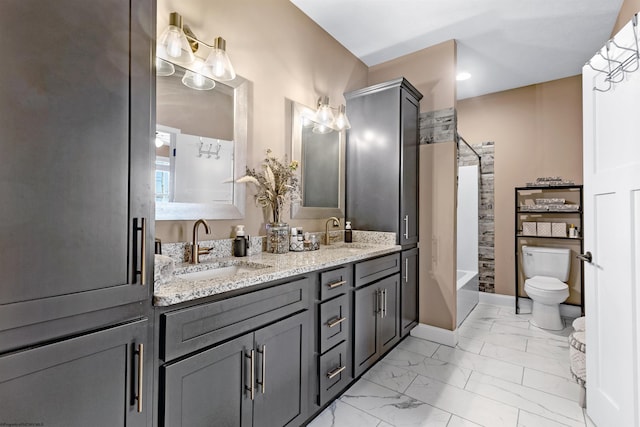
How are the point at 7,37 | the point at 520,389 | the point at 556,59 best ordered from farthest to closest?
the point at 556,59, the point at 520,389, the point at 7,37

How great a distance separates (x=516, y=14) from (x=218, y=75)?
8.12 feet

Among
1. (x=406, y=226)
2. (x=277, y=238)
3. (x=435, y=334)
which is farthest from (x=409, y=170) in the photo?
(x=435, y=334)

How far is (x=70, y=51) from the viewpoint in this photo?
32.2 inches

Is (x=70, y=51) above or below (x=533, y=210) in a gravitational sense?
above

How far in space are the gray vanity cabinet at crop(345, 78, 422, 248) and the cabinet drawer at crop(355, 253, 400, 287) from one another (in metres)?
0.22

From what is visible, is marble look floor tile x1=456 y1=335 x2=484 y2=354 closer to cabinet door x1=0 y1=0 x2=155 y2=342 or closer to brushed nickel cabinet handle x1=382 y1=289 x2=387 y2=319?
brushed nickel cabinet handle x1=382 y1=289 x2=387 y2=319

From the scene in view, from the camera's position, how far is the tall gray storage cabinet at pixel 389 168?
2.66m

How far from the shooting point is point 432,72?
2947 millimetres

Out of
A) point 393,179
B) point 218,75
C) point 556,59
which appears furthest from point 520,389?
point 556,59

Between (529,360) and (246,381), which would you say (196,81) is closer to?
(246,381)

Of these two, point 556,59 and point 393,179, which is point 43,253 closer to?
point 393,179

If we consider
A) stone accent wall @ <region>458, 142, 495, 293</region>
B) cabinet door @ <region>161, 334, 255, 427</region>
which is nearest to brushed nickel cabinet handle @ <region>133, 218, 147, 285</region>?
cabinet door @ <region>161, 334, 255, 427</region>

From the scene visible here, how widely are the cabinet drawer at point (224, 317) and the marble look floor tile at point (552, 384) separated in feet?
Result: 6.22

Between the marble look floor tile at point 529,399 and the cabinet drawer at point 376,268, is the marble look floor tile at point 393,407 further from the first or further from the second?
the cabinet drawer at point 376,268
